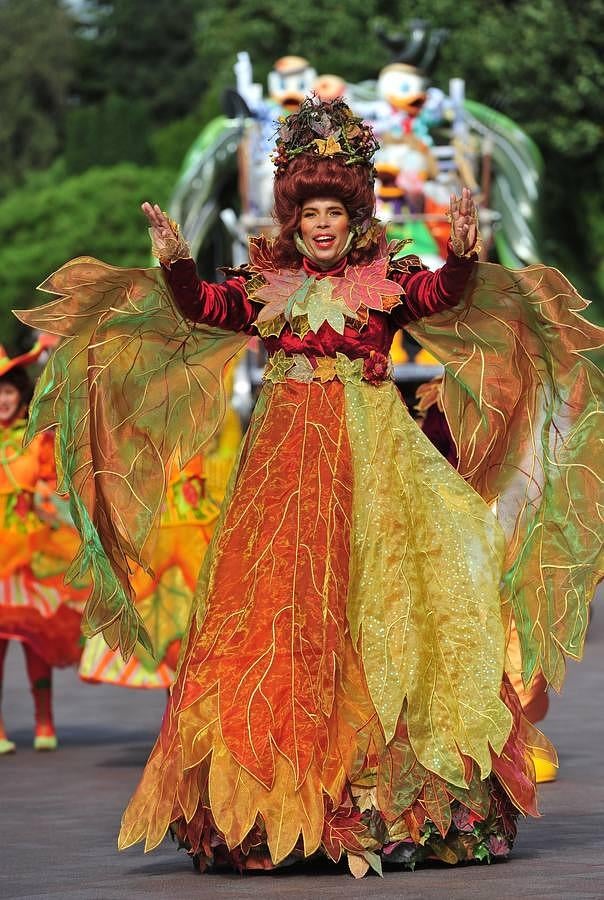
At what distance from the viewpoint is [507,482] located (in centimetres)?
682

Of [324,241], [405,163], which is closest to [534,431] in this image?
[324,241]

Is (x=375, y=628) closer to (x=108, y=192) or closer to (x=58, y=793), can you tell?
(x=58, y=793)

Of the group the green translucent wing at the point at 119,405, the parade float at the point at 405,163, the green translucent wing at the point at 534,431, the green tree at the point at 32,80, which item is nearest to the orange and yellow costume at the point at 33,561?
the green translucent wing at the point at 119,405

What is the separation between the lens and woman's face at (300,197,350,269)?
6590 millimetres

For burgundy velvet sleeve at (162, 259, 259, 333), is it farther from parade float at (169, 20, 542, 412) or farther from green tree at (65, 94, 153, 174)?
green tree at (65, 94, 153, 174)

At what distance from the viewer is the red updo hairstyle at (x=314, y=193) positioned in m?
6.59

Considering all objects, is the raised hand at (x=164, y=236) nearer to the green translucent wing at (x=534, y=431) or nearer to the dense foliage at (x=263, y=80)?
the green translucent wing at (x=534, y=431)

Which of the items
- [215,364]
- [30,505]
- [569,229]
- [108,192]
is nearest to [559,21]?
[569,229]

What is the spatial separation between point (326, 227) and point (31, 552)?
4088mm

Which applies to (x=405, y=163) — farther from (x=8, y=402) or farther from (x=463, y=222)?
(x=463, y=222)

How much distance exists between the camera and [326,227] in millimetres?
6586

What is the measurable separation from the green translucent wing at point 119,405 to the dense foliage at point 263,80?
26.3m

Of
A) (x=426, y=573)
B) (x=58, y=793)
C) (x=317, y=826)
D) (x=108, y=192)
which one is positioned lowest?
(x=108, y=192)

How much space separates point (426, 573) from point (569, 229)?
35066mm
